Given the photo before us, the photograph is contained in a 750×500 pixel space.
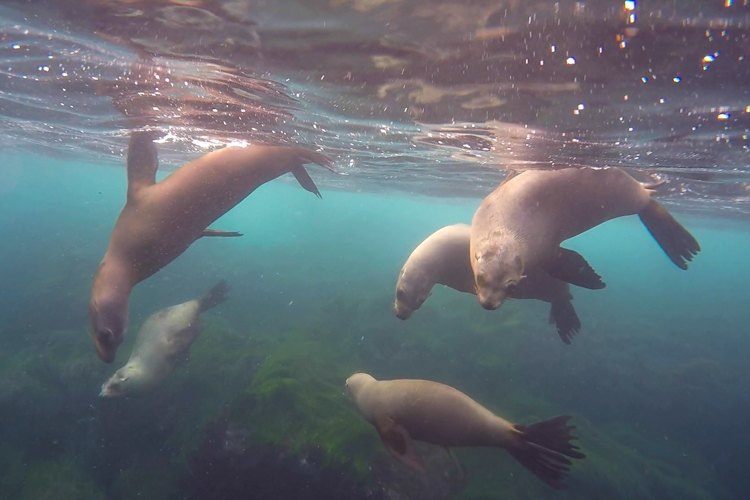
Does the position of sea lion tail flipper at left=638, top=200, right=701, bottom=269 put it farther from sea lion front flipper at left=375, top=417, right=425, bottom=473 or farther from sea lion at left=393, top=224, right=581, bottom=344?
Answer: sea lion front flipper at left=375, top=417, right=425, bottom=473

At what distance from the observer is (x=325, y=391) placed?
9961mm

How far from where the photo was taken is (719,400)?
663 inches

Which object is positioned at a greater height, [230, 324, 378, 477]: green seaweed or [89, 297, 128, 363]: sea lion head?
[89, 297, 128, 363]: sea lion head

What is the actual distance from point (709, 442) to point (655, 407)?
178 cm

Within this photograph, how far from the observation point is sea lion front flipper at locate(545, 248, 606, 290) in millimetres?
4191

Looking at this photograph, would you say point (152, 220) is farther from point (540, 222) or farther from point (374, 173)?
point (374, 173)

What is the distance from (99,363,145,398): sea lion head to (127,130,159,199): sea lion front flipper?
5.42 meters

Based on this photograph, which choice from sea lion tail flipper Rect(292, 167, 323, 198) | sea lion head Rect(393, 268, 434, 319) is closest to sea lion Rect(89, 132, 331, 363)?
sea lion tail flipper Rect(292, 167, 323, 198)

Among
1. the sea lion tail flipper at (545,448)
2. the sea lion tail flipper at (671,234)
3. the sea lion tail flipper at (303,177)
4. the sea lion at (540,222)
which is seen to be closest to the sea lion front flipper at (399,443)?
the sea lion tail flipper at (545,448)

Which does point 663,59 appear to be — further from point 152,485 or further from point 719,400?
point 719,400

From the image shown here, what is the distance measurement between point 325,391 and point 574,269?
23.6 feet

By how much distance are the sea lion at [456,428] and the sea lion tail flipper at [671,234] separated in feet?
11.8

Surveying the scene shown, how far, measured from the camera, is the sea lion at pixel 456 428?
4.11 metres

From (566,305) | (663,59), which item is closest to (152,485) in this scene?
(566,305)
